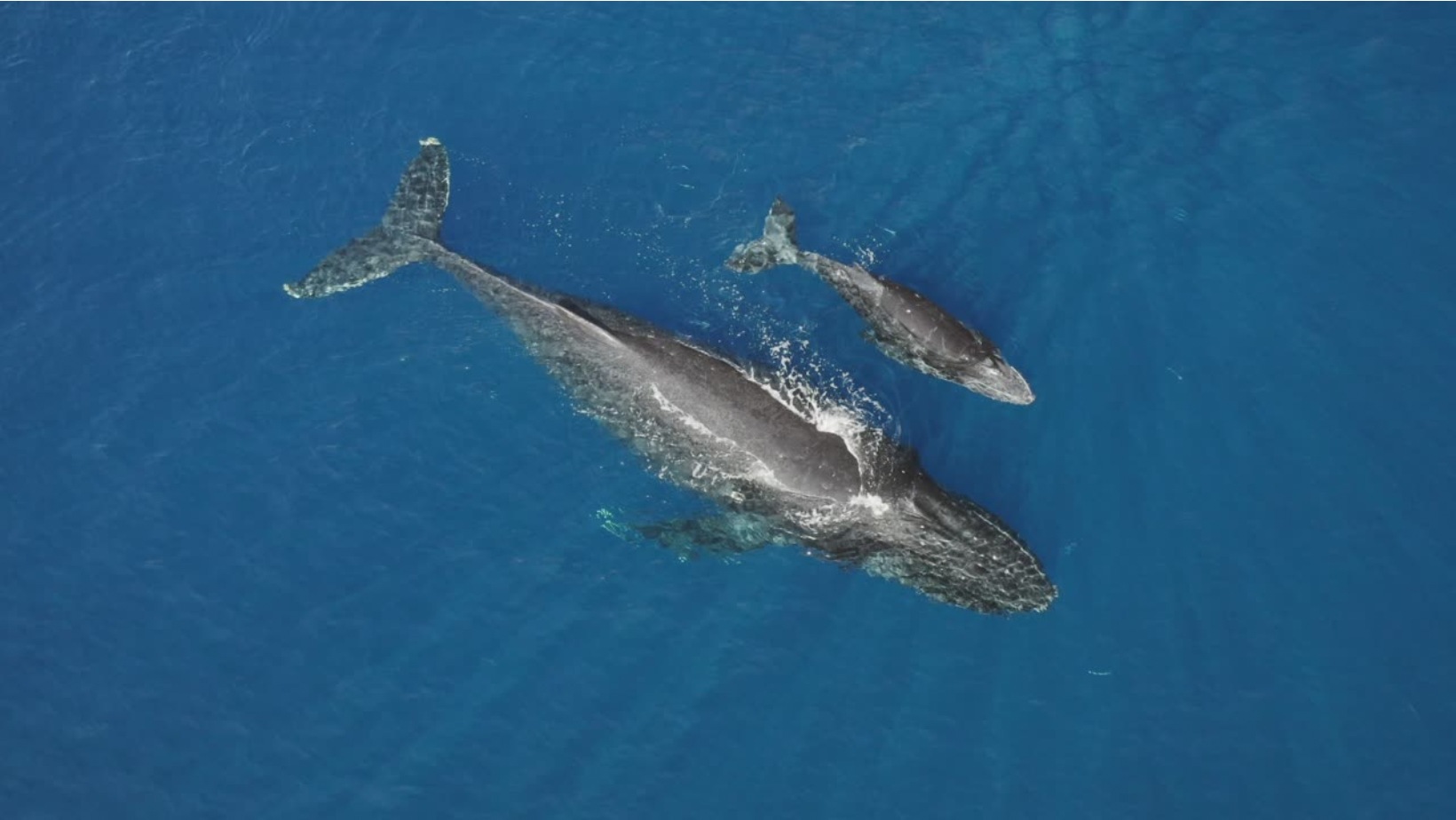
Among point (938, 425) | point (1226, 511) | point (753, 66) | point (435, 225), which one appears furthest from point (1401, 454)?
point (435, 225)

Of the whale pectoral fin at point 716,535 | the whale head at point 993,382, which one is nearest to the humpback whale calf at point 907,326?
the whale head at point 993,382

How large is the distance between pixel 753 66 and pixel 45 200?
1313 cm

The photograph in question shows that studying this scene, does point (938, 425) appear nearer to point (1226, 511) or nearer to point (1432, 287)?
point (1226, 511)

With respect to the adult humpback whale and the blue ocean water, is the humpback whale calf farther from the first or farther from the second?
the adult humpback whale

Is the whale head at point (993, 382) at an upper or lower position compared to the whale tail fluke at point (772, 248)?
lower

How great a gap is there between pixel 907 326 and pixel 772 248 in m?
2.70

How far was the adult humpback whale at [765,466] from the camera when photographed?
13711 mm

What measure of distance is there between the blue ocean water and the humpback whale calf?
326 millimetres

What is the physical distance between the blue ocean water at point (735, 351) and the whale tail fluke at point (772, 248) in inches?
13.6

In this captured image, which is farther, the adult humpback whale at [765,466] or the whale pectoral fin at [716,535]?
the whale pectoral fin at [716,535]

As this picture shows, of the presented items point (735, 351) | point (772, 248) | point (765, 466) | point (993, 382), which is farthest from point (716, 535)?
point (772, 248)

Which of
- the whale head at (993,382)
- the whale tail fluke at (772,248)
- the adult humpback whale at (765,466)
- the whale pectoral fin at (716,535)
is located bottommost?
the whale pectoral fin at (716,535)

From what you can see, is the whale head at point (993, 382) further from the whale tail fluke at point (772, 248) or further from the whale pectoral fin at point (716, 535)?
the whale pectoral fin at point (716, 535)

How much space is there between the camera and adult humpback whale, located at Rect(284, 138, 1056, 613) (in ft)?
45.0
